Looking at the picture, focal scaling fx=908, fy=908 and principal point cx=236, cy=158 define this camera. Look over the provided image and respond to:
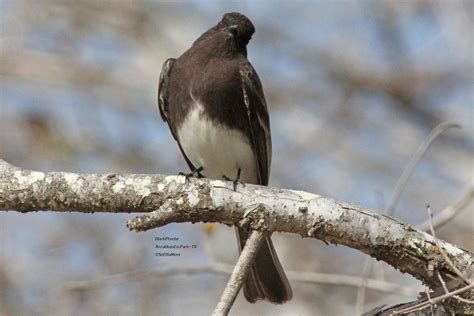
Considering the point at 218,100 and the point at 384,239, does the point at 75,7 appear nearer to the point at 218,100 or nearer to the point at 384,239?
the point at 218,100

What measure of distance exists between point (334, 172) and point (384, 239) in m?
4.29

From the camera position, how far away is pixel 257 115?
184 inches

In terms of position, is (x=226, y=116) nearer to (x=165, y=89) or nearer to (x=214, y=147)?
(x=214, y=147)

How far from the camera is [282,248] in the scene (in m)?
7.01

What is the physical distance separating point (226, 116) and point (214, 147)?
0.54 feet

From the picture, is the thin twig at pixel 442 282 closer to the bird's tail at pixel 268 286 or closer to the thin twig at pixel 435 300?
the thin twig at pixel 435 300

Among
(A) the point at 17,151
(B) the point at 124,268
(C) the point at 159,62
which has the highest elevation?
(C) the point at 159,62

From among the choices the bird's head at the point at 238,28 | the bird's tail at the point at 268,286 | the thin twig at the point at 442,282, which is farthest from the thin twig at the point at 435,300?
the bird's head at the point at 238,28

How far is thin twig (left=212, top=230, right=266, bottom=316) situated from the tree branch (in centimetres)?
7

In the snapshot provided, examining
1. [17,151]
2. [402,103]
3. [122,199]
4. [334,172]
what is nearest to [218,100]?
[122,199]

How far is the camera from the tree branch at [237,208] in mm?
3283

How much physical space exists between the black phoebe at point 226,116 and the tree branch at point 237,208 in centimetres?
99

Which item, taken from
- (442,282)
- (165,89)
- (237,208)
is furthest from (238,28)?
(442,282)

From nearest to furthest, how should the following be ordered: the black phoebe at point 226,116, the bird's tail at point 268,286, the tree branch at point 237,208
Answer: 1. the tree branch at point 237,208
2. the bird's tail at point 268,286
3. the black phoebe at point 226,116
